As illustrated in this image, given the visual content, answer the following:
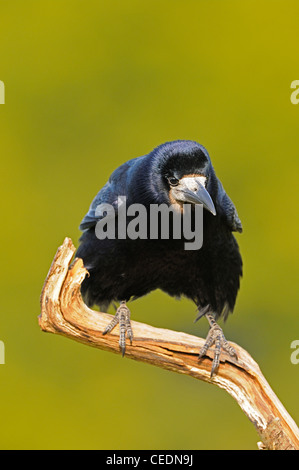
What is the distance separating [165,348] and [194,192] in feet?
2.92

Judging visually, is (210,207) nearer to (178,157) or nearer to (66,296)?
(178,157)

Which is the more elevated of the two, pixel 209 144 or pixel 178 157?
pixel 209 144

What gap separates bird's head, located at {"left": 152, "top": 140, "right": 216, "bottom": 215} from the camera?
4.62 meters

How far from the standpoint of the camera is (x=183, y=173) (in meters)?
4.69

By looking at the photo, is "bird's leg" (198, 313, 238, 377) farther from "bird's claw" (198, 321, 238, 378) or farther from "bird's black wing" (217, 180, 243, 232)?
"bird's black wing" (217, 180, 243, 232)

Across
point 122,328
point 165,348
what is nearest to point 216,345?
point 165,348

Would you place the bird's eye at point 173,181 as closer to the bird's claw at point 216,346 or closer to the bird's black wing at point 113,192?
the bird's black wing at point 113,192

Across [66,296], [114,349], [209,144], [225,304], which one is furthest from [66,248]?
[209,144]

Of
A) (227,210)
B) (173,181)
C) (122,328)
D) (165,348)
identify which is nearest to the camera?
(165,348)

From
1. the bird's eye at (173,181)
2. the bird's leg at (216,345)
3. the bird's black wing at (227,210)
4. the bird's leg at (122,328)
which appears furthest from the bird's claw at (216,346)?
the bird's eye at (173,181)

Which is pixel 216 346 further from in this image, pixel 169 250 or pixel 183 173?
pixel 183 173

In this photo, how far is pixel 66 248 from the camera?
422 centimetres

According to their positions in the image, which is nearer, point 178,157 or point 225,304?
point 178,157

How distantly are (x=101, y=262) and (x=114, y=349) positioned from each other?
631 mm
